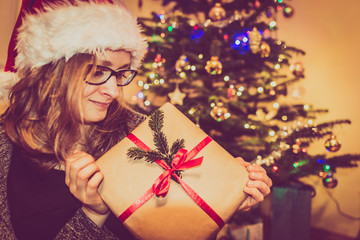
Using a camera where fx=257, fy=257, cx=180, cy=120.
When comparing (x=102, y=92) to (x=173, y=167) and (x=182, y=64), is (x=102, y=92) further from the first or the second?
(x=182, y=64)

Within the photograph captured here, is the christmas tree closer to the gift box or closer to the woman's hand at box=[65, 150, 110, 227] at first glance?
the gift box

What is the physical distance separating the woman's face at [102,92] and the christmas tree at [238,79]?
0.83m

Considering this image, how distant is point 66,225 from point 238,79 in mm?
1582

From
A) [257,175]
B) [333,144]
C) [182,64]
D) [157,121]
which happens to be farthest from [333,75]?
[157,121]

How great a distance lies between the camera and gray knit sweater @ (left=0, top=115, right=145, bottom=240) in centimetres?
87

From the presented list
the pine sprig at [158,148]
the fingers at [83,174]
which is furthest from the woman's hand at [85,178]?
the pine sprig at [158,148]

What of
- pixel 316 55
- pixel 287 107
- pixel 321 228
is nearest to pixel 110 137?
pixel 287 107

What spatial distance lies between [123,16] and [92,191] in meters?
0.71

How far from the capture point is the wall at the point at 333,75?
253 cm

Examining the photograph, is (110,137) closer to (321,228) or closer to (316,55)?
(316,55)

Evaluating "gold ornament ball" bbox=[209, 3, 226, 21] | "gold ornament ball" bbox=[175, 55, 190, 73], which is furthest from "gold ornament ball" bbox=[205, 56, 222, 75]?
"gold ornament ball" bbox=[209, 3, 226, 21]

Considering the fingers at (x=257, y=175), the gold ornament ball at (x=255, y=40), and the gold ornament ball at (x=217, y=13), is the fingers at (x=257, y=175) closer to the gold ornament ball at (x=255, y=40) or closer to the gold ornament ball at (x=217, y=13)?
the gold ornament ball at (x=255, y=40)

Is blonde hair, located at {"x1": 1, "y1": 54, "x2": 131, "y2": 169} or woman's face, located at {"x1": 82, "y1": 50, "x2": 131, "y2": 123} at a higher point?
woman's face, located at {"x1": 82, "y1": 50, "x2": 131, "y2": 123}

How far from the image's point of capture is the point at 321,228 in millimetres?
2773
